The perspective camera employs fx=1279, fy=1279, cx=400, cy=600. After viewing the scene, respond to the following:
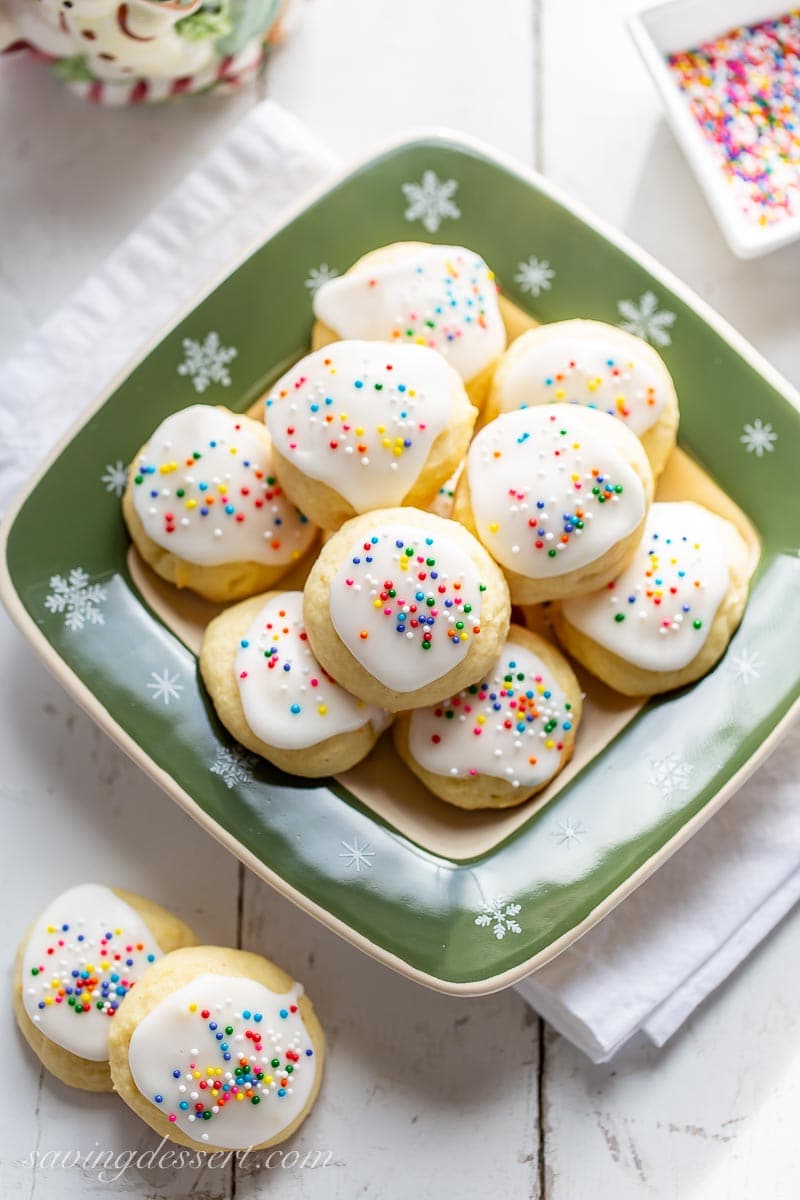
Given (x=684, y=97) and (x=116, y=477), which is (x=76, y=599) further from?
(x=684, y=97)

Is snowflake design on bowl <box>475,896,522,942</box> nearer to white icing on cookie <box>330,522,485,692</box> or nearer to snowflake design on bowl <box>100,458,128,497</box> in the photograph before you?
white icing on cookie <box>330,522,485,692</box>

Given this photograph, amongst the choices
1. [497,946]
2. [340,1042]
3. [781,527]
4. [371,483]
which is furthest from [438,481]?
[340,1042]

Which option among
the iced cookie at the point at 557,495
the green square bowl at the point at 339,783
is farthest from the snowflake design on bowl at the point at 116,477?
the iced cookie at the point at 557,495

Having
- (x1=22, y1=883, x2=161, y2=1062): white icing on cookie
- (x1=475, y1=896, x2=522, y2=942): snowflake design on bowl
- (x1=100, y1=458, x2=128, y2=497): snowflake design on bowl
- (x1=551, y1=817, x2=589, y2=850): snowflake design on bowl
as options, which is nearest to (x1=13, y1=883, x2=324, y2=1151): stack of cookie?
(x1=22, y1=883, x2=161, y2=1062): white icing on cookie

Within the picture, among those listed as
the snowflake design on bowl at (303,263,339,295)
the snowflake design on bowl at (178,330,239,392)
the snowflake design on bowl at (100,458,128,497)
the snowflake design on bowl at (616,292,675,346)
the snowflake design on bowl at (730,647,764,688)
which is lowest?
the snowflake design on bowl at (100,458,128,497)

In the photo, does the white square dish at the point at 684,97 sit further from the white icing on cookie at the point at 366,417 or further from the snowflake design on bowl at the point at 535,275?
the white icing on cookie at the point at 366,417

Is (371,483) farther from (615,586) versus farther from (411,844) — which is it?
(411,844)
